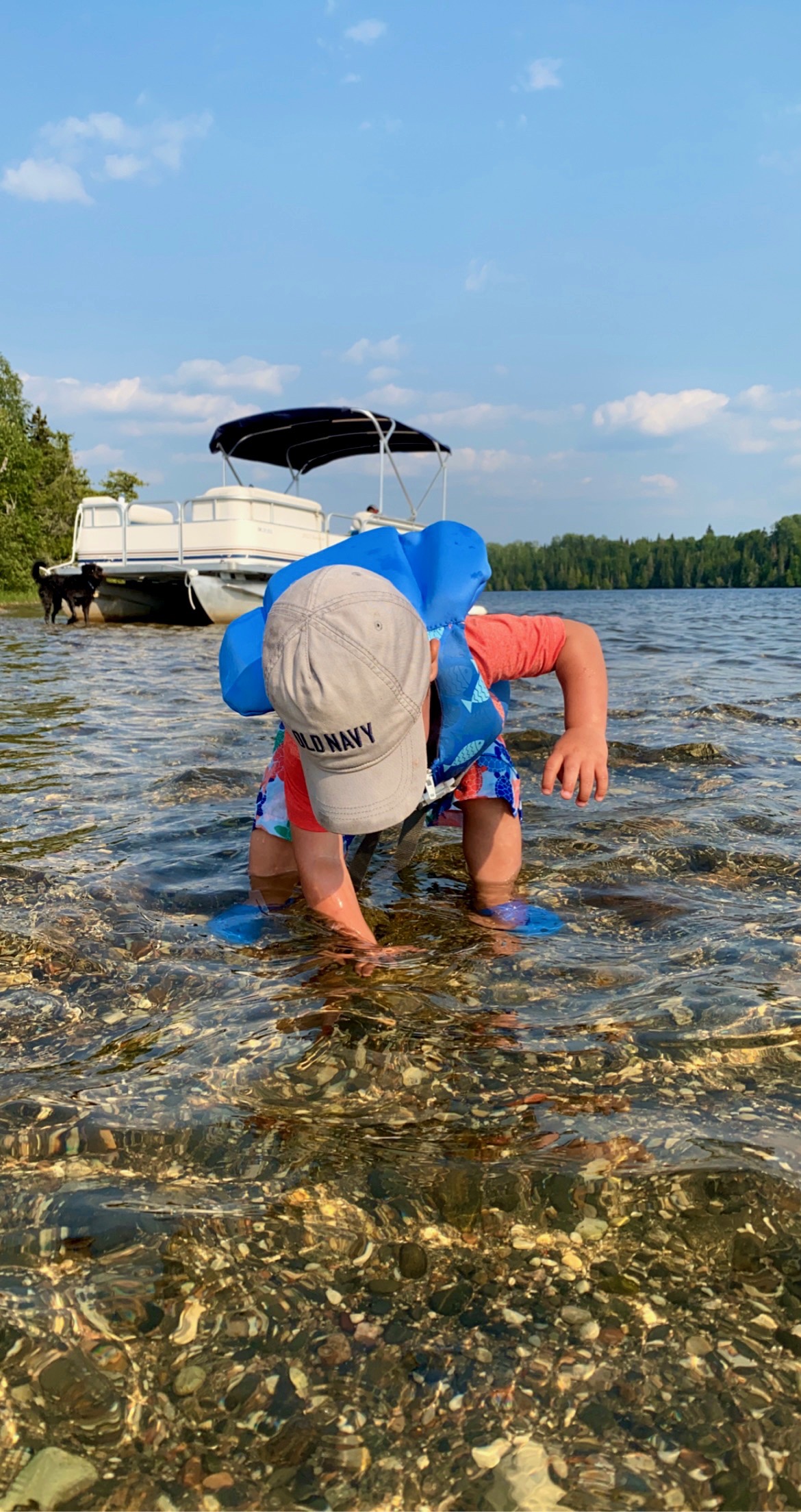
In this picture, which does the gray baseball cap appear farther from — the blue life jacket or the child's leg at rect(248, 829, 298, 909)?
the child's leg at rect(248, 829, 298, 909)

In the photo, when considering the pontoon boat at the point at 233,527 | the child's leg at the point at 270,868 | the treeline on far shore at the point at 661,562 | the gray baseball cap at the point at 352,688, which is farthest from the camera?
the treeline on far shore at the point at 661,562

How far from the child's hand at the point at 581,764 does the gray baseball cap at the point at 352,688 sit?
52cm

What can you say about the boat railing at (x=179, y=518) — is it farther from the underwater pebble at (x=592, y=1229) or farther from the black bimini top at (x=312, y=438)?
the underwater pebble at (x=592, y=1229)

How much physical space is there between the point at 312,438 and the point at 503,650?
62.8 feet

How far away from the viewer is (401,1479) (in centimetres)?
111

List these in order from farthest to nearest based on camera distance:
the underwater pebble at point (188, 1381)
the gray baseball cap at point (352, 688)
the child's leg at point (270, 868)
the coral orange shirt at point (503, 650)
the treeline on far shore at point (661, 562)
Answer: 1. the treeline on far shore at point (661, 562)
2. the child's leg at point (270, 868)
3. the coral orange shirt at point (503, 650)
4. the gray baseball cap at point (352, 688)
5. the underwater pebble at point (188, 1381)

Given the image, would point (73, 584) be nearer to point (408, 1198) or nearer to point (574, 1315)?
point (408, 1198)

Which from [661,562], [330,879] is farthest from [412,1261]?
[661,562]

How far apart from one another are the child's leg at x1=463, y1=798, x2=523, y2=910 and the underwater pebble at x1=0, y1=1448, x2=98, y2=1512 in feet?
7.31

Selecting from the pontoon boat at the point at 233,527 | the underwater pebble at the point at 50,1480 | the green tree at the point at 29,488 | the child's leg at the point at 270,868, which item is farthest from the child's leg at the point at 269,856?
the green tree at the point at 29,488

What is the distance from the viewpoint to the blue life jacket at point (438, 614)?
2.62m

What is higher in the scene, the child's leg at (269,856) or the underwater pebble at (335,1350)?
the child's leg at (269,856)

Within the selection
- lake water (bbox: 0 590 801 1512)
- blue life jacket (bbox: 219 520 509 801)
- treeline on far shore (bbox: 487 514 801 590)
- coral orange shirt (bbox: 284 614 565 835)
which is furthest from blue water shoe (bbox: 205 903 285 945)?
treeline on far shore (bbox: 487 514 801 590)

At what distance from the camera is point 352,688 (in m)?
2.12
